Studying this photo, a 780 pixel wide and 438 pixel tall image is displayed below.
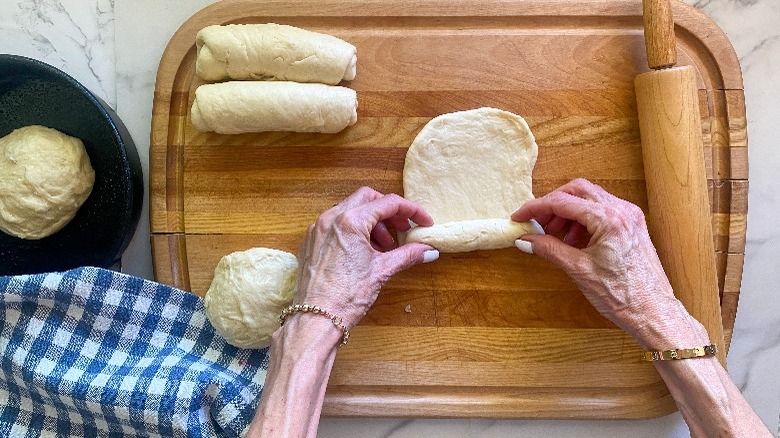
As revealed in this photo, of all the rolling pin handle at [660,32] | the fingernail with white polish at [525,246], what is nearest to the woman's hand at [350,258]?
the fingernail with white polish at [525,246]

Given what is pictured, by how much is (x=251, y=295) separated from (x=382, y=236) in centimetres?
35

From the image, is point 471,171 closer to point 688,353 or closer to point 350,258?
point 350,258

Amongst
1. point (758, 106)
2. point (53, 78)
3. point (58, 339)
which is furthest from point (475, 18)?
point (58, 339)

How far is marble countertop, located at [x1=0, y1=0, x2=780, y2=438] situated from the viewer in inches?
62.8

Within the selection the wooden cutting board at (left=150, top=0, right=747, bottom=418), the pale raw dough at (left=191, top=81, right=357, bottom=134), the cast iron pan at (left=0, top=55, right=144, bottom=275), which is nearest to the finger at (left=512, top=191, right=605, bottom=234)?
the wooden cutting board at (left=150, top=0, right=747, bottom=418)

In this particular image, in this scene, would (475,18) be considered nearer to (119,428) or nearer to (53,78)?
(53,78)

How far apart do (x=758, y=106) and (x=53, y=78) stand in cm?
179

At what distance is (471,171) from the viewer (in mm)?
1544

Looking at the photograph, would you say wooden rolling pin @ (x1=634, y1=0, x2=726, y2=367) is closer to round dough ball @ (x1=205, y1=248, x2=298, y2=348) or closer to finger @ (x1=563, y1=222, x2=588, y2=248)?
finger @ (x1=563, y1=222, x2=588, y2=248)

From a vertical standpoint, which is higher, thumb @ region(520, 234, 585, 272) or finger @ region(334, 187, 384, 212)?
finger @ region(334, 187, 384, 212)

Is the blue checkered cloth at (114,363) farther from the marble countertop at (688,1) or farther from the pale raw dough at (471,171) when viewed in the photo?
the pale raw dough at (471,171)

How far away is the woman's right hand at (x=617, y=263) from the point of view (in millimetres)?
1365

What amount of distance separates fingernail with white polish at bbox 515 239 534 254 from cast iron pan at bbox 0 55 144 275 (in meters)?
0.94

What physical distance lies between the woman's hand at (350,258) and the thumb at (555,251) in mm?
277
